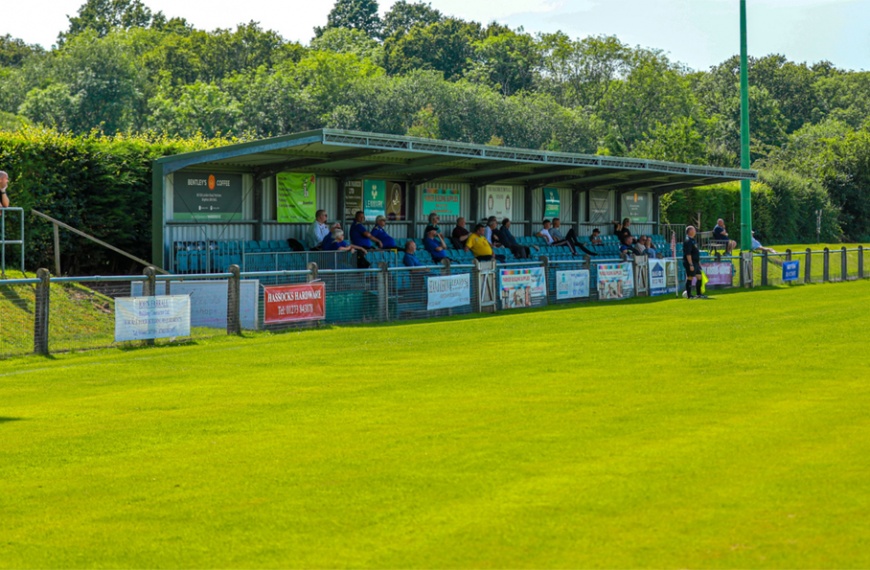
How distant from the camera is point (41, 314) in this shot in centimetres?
1780

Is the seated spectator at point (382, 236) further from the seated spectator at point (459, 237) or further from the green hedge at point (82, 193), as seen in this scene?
the green hedge at point (82, 193)

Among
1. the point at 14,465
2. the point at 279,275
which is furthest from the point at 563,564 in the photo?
the point at 279,275

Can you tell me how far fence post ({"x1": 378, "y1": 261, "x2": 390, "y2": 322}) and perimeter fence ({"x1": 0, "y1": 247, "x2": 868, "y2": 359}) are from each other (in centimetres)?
2

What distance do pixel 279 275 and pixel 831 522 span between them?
15251 mm

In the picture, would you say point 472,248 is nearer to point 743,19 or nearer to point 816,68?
point 743,19

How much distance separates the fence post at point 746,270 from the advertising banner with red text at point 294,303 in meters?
17.0

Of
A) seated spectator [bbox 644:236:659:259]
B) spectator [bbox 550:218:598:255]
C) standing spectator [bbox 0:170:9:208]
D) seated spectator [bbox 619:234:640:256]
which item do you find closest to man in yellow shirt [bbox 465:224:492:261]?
spectator [bbox 550:218:598:255]

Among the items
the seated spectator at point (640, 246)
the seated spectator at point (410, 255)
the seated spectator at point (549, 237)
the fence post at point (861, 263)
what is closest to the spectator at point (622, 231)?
the seated spectator at point (640, 246)

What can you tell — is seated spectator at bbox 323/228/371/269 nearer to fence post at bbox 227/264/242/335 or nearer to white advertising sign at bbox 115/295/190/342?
fence post at bbox 227/264/242/335

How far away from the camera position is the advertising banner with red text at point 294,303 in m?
20.9

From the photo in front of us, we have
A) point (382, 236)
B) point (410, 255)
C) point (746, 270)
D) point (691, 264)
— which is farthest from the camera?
point (746, 270)

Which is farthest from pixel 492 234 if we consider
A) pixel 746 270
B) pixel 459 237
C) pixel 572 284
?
pixel 746 270

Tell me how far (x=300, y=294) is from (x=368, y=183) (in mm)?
9542

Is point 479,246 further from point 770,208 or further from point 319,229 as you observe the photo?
point 770,208
